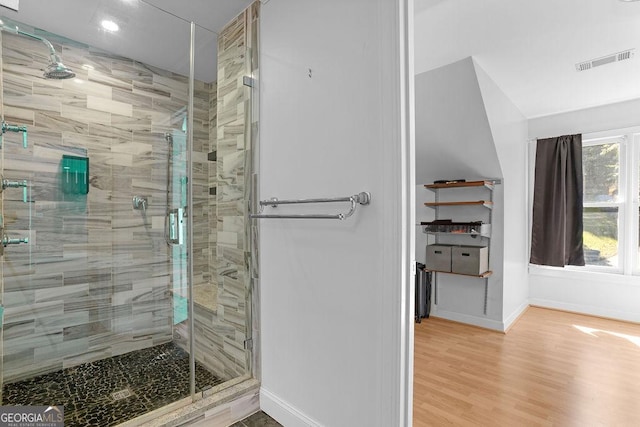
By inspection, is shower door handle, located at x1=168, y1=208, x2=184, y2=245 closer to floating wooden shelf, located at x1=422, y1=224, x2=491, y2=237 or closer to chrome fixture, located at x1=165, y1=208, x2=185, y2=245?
chrome fixture, located at x1=165, y1=208, x2=185, y2=245

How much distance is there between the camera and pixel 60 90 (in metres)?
1.92

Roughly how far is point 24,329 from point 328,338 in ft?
6.08

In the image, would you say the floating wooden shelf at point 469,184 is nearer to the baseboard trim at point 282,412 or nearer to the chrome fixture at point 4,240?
the baseboard trim at point 282,412

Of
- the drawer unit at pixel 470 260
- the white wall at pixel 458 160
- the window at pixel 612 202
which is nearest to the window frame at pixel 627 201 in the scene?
the window at pixel 612 202

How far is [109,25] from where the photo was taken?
192cm

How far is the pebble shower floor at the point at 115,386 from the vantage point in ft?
5.32

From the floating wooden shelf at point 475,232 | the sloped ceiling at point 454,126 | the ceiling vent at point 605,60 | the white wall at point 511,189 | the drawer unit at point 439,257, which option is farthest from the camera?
the drawer unit at point 439,257

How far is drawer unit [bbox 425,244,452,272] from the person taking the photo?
335cm

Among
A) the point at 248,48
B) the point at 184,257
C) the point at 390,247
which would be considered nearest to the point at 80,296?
the point at 184,257

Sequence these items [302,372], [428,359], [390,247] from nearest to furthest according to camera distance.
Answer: [390,247] → [302,372] → [428,359]

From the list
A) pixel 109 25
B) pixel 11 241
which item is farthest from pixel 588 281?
pixel 11 241

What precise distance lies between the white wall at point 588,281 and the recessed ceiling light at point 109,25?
4542mm

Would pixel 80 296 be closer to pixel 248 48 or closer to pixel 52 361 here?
pixel 52 361

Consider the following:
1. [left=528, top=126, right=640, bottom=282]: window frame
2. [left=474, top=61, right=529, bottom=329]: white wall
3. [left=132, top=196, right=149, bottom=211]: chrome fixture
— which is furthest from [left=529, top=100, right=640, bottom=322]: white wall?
[left=132, top=196, right=149, bottom=211]: chrome fixture
